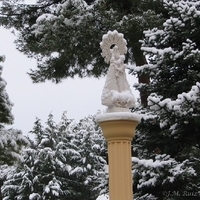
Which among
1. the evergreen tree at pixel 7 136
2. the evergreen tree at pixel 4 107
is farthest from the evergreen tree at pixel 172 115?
the evergreen tree at pixel 4 107

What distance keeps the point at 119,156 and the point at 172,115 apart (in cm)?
279

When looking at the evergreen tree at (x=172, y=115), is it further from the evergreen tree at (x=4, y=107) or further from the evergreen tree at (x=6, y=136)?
the evergreen tree at (x=4, y=107)

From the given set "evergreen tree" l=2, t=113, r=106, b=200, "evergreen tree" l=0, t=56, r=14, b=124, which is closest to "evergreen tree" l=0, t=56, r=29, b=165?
"evergreen tree" l=0, t=56, r=14, b=124

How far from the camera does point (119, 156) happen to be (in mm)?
6512

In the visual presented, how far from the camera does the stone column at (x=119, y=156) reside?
6.49 m

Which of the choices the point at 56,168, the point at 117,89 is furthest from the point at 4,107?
the point at 56,168

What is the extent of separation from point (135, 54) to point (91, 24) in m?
1.49

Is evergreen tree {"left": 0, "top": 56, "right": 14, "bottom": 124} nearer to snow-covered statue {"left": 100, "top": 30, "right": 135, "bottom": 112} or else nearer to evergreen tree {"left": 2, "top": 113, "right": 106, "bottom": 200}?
snow-covered statue {"left": 100, "top": 30, "right": 135, "bottom": 112}

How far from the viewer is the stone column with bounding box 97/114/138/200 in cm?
649

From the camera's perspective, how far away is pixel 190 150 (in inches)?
399

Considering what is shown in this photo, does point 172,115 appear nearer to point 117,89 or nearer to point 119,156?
point 117,89

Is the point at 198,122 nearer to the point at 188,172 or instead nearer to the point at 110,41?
the point at 188,172

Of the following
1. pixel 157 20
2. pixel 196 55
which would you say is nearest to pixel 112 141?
pixel 196 55

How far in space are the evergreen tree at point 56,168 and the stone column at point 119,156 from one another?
20.2m
